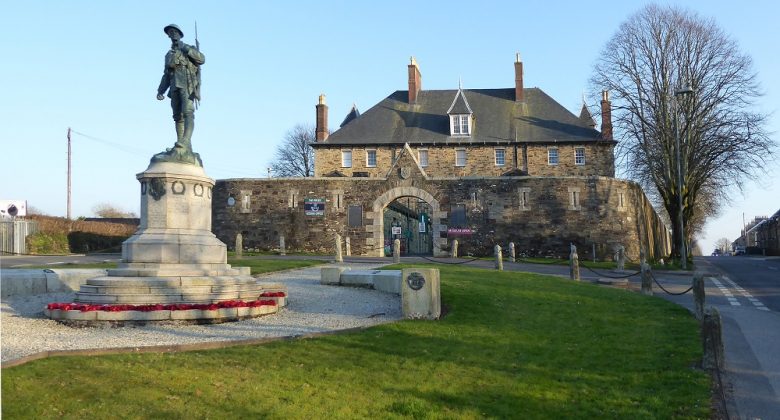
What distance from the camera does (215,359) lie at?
768 cm

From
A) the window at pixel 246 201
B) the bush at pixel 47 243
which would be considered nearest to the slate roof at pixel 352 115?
the window at pixel 246 201

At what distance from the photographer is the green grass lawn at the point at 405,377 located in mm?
5930

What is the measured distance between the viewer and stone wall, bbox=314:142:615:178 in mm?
44969

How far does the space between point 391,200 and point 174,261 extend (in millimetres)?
24073

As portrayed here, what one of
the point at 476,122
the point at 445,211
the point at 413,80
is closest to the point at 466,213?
the point at 445,211

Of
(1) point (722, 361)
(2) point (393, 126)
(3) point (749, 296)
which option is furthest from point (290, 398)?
(2) point (393, 126)

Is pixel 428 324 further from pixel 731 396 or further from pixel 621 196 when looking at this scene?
pixel 621 196

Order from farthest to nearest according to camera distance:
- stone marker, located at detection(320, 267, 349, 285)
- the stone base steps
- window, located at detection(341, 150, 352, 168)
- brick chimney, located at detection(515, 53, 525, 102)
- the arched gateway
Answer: brick chimney, located at detection(515, 53, 525, 102) < window, located at detection(341, 150, 352, 168) < the arched gateway < stone marker, located at detection(320, 267, 349, 285) < the stone base steps

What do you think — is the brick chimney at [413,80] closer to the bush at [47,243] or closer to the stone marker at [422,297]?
the bush at [47,243]

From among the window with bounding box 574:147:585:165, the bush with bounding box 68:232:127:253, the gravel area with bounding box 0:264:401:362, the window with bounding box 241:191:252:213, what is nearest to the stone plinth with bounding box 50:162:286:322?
the gravel area with bounding box 0:264:401:362

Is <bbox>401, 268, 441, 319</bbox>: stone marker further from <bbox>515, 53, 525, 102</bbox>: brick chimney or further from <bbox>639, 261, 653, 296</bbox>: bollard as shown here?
<bbox>515, 53, 525, 102</bbox>: brick chimney

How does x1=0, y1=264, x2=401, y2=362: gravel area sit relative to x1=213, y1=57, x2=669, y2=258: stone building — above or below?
below

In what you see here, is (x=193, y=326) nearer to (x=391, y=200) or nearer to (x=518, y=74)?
(x=391, y=200)

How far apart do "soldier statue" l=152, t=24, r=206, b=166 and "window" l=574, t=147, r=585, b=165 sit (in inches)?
1415
